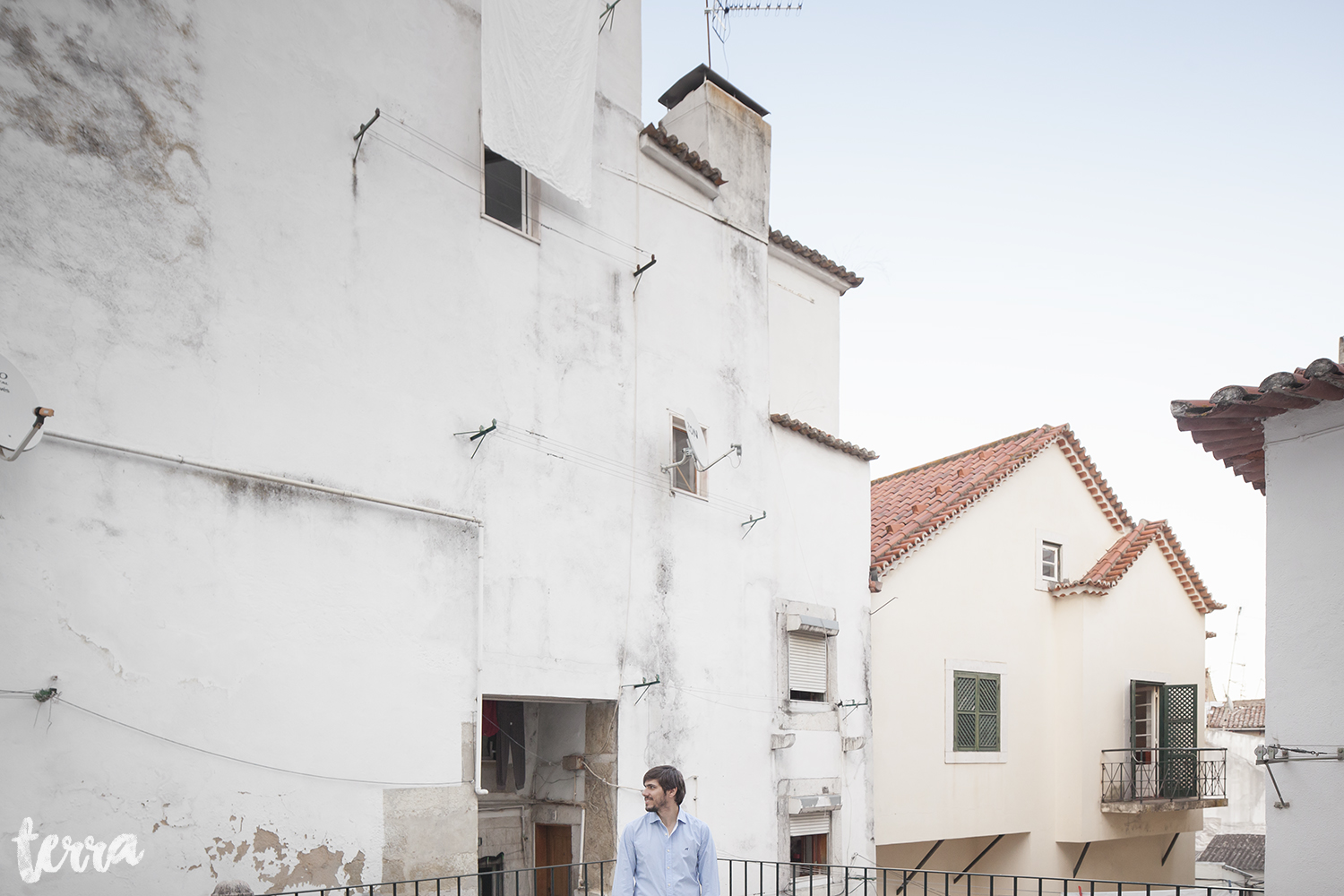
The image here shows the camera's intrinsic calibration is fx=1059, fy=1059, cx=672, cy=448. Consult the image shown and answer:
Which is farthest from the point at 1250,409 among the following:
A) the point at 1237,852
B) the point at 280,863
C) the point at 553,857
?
the point at 1237,852

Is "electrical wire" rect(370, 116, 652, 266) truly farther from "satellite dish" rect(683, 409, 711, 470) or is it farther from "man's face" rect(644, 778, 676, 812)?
"man's face" rect(644, 778, 676, 812)

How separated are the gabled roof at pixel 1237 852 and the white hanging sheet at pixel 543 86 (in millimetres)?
26450

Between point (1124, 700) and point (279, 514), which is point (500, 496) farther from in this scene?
point (1124, 700)

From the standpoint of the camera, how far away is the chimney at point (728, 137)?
44.2 feet

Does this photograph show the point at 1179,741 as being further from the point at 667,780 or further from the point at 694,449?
the point at 667,780

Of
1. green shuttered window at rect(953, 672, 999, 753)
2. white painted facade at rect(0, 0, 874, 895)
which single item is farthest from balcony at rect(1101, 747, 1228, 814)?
white painted facade at rect(0, 0, 874, 895)

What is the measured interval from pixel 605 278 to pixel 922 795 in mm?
9133

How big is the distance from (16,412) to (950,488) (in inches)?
575

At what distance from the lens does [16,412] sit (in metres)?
6.56

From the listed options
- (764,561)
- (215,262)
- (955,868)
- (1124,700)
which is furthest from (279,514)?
(1124,700)

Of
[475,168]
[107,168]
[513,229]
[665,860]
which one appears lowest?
[665,860]

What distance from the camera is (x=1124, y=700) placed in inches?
736

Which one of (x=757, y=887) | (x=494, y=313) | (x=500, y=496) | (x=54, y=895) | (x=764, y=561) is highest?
(x=494, y=313)

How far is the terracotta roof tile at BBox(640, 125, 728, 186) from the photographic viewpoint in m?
12.2
